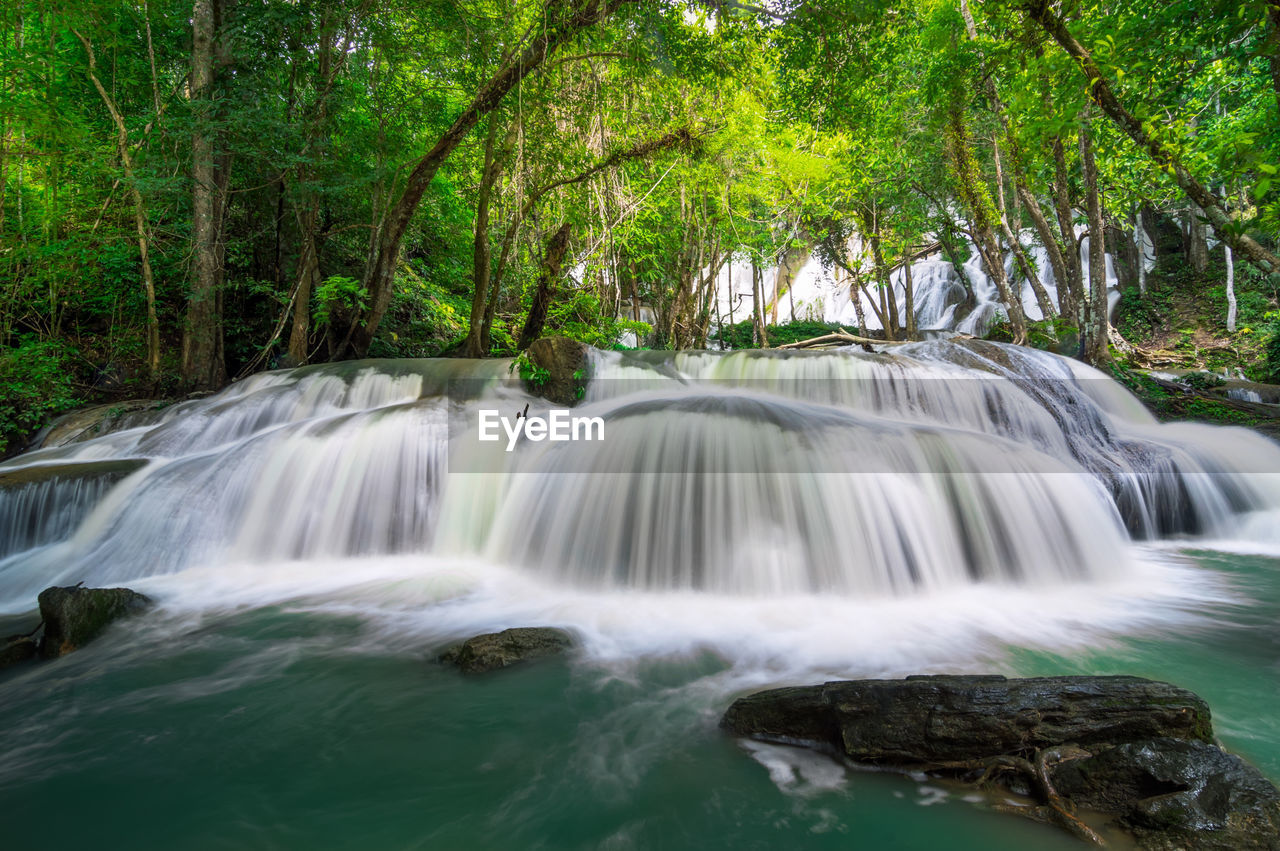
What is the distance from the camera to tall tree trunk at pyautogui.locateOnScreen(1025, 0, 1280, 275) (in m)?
4.28

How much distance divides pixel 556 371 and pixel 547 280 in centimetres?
323

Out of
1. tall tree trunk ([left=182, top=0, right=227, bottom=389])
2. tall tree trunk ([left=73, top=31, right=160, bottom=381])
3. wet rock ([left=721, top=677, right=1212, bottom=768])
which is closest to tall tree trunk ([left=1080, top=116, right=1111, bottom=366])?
wet rock ([left=721, top=677, right=1212, bottom=768])

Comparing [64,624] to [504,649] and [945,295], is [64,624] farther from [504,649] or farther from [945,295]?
[945,295]

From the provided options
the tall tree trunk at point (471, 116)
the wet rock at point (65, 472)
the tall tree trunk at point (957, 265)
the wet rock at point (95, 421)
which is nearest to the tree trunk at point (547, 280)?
the tall tree trunk at point (471, 116)

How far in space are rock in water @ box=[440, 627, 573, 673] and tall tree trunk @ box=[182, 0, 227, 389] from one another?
336 inches

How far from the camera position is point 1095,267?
9.33m

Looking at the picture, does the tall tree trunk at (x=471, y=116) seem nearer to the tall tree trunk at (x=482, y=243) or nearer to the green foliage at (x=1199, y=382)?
the tall tree trunk at (x=482, y=243)

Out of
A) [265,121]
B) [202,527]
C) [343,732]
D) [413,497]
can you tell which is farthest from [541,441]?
[265,121]

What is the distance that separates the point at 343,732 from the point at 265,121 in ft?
28.2

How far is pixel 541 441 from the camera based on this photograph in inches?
245

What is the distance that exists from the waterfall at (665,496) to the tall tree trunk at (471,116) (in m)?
2.84

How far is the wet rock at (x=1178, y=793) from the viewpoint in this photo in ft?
4.77

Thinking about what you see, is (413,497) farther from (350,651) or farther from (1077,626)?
(1077,626)

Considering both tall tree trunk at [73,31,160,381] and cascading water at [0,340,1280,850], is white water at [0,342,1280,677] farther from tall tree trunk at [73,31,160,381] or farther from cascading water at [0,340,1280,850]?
tall tree trunk at [73,31,160,381]
